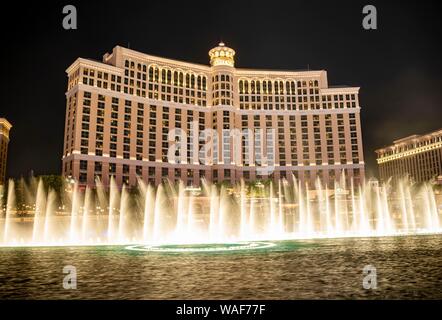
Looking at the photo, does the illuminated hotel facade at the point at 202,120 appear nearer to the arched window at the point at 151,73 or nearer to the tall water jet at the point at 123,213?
the arched window at the point at 151,73

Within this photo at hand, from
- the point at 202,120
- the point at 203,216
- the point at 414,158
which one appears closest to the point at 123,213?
the point at 203,216

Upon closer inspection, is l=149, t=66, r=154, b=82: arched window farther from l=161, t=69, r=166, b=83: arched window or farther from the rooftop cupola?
the rooftop cupola

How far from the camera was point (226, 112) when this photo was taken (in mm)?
118062

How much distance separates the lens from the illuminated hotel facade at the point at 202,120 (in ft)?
335

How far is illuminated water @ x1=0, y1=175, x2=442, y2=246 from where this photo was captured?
45594 millimetres

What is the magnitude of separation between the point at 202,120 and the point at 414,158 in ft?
328

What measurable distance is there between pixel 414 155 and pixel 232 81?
303ft

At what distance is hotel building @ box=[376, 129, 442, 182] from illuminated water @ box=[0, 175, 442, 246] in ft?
214

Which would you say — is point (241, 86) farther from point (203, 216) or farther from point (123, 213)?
point (123, 213)

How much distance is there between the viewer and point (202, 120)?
119 m

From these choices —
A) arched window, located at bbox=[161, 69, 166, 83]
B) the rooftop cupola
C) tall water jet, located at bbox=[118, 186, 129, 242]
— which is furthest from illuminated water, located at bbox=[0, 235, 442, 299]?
the rooftop cupola

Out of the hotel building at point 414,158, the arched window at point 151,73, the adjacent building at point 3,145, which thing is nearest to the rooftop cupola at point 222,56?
the arched window at point 151,73

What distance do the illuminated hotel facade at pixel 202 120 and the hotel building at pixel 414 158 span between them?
42.0 metres

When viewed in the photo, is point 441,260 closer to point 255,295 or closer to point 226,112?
point 255,295
